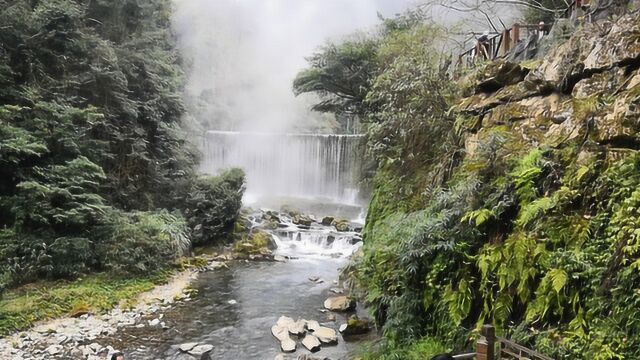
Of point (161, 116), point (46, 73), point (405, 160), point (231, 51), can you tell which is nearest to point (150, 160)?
point (161, 116)

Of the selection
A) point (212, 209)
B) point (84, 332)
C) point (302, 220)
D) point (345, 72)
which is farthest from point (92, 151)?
point (302, 220)

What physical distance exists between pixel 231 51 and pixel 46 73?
3493 centimetres

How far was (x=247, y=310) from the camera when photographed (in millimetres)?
10828

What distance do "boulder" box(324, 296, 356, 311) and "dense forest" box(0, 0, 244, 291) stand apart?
540 centimetres

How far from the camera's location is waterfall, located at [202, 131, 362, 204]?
2700cm

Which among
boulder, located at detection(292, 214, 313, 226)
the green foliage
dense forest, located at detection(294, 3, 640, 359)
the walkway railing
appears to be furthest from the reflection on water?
the green foliage

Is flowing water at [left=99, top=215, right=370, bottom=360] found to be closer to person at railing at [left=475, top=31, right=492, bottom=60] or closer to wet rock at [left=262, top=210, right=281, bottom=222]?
wet rock at [left=262, top=210, right=281, bottom=222]

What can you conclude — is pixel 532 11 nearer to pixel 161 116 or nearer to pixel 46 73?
pixel 161 116

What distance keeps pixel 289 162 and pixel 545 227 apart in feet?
83.2

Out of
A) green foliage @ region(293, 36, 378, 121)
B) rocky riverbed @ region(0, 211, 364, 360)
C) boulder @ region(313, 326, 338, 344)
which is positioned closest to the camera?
rocky riverbed @ region(0, 211, 364, 360)

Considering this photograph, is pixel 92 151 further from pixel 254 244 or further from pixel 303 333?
pixel 303 333

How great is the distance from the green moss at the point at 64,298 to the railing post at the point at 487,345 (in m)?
8.93

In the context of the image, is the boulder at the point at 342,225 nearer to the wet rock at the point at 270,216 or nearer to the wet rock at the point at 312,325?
the wet rock at the point at 270,216

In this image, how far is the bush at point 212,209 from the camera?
16.2 meters
